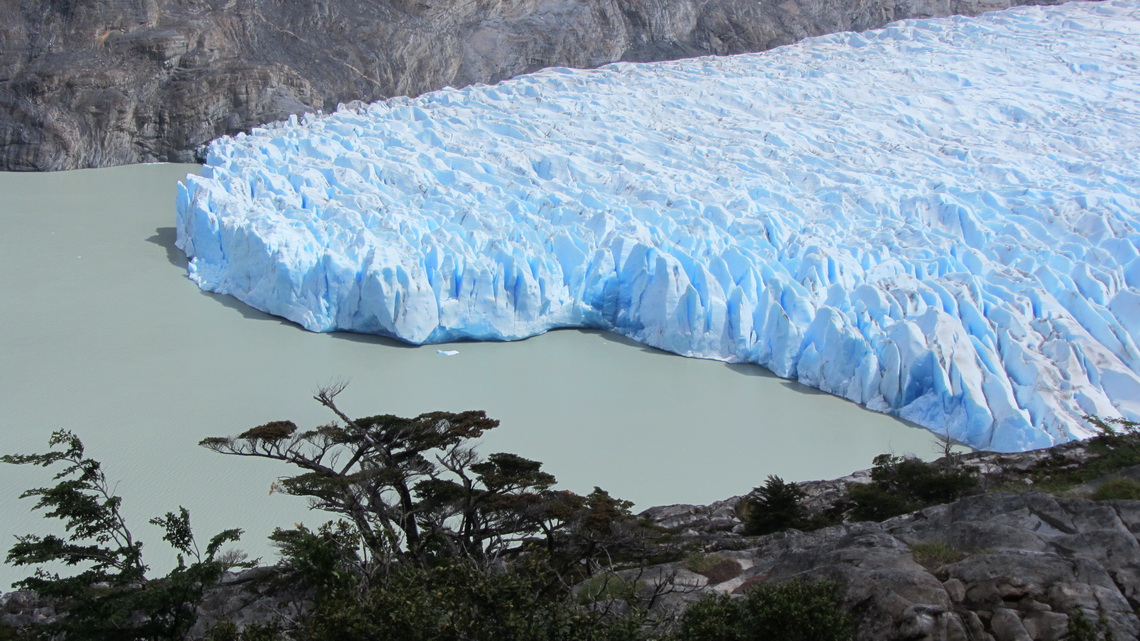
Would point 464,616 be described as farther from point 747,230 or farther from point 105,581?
point 747,230

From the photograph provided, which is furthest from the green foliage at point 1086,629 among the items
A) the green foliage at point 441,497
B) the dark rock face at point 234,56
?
the dark rock face at point 234,56

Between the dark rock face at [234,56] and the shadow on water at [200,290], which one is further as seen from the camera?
the dark rock face at [234,56]

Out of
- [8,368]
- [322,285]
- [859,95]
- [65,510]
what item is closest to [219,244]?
[322,285]

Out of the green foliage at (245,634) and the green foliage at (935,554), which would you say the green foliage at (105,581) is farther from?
the green foliage at (935,554)

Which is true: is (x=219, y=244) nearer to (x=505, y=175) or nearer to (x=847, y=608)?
(x=505, y=175)

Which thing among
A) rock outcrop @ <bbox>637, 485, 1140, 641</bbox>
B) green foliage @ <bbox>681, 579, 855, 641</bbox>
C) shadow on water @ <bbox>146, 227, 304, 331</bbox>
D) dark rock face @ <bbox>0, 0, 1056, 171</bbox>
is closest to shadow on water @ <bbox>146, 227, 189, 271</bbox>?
shadow on water @ <bbox>146, 227, 304, 331</bbox>

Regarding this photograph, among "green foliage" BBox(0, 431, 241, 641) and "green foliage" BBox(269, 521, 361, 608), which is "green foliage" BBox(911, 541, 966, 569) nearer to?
"green foliage" BBox(269, 521, 361, 608)
